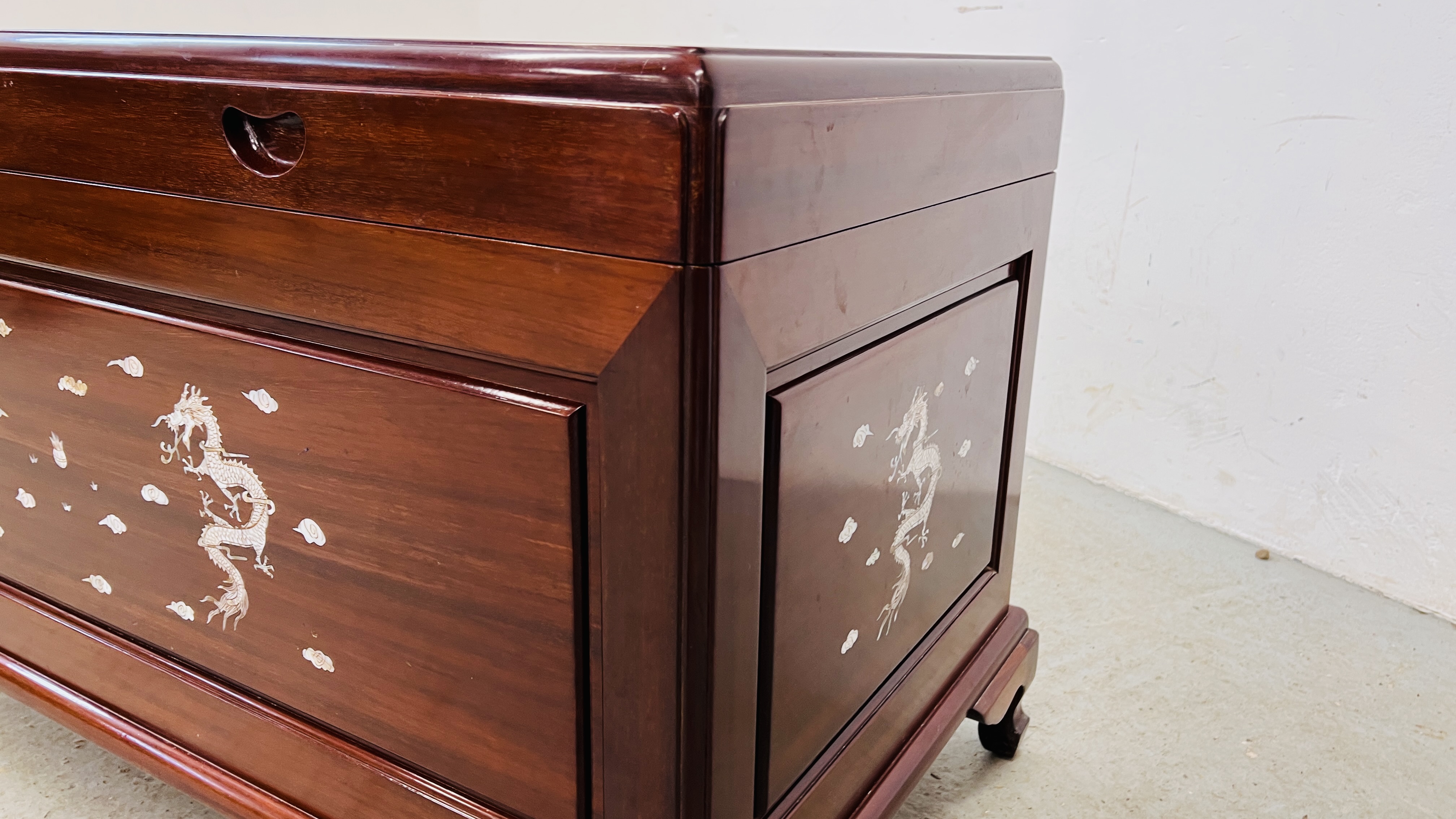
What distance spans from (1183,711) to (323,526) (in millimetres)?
1033

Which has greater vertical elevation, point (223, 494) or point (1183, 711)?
point (223, 494)

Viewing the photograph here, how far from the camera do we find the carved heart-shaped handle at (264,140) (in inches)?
27.4

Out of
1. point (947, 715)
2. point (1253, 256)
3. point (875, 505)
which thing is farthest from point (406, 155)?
point (1253, 256)

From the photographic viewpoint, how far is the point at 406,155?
0.63 meters

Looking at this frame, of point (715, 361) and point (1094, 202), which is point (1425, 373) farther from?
point (715, 361)

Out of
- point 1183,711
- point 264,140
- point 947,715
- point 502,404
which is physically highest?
point 264,140

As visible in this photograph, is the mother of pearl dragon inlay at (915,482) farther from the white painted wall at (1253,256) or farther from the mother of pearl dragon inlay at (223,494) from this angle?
the white painted wall at (1253,256)

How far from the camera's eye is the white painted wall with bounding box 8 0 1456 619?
60.7 inches

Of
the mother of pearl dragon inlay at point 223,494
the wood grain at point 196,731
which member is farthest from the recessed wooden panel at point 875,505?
the mother of pearl dragon inlay at point 223,494

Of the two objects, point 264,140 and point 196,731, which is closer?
point 264,140

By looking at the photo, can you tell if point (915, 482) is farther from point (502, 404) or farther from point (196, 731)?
point (196, 731)

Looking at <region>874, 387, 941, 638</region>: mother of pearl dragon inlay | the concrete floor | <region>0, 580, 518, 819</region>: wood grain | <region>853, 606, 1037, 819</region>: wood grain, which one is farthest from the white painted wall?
<region>874, 387, 941, 638</region>: mother of pearl dragon inlay

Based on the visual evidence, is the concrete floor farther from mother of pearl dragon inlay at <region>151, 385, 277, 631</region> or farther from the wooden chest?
mother of pearl dragon inlay at <region>151, 385, 277, 631</region>

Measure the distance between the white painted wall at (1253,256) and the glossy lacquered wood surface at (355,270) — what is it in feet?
2.71
